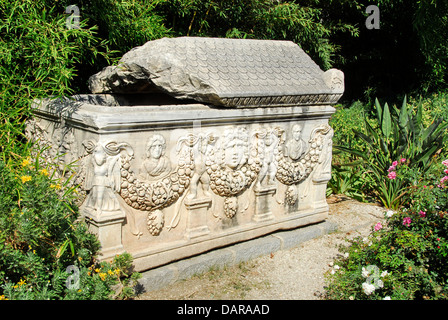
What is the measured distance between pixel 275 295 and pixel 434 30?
507cm

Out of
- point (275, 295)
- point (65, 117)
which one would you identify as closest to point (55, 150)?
point (65, 117)

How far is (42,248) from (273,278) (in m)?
1.72

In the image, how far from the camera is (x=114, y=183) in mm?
3068

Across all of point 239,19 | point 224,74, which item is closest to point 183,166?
point 224,74

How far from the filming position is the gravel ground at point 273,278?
127 inches

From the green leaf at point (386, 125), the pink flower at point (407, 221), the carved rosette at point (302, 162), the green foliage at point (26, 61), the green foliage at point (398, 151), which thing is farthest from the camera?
the green leaf at point (386, 125)

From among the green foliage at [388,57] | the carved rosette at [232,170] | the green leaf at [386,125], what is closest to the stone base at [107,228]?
the carved rosette at [232,170]

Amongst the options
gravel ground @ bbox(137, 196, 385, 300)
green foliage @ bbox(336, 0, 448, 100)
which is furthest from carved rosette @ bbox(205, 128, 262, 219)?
green foliage @ bbox(336, 0, 448, 100)

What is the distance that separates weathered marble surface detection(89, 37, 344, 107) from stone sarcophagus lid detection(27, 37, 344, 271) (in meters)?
0.01

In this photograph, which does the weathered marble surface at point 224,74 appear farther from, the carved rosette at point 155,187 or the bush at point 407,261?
the bush at point 407,261

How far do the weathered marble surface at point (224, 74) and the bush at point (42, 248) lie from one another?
1242 millimetres

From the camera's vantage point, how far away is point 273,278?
353cm

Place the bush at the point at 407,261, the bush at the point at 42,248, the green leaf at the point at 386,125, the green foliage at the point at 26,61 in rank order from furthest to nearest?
the green leaf at the point at 386,125, the green foliage at the point at 26,61, the bush at the point at 407,261, the bush at the point at 42,248

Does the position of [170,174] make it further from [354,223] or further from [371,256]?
[354,223]
